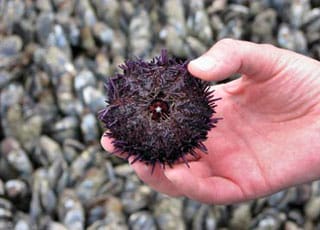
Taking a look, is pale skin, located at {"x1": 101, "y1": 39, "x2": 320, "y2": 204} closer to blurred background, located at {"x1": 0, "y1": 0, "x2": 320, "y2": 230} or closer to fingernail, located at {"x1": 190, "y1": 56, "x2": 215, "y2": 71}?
fingernail, located at {"x1": 190, "y1": 56, "x2": 215, "y2": 71}

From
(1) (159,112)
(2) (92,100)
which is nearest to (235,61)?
(1) (159,112)

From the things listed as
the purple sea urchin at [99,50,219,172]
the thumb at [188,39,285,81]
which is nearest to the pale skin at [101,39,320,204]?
the thumb at [188,39,285,81]

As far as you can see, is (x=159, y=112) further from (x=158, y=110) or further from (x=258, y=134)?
(x=258, y=134)

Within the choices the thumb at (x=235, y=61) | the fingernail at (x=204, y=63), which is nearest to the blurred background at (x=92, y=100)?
the thumb at (x=235, y=61)

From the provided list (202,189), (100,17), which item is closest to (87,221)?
(202,189)

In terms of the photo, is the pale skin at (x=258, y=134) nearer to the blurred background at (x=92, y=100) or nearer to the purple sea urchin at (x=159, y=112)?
the purple sea urchin at (x=159, y=112)

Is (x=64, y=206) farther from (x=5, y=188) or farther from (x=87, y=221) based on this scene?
(x=5, y=188)
